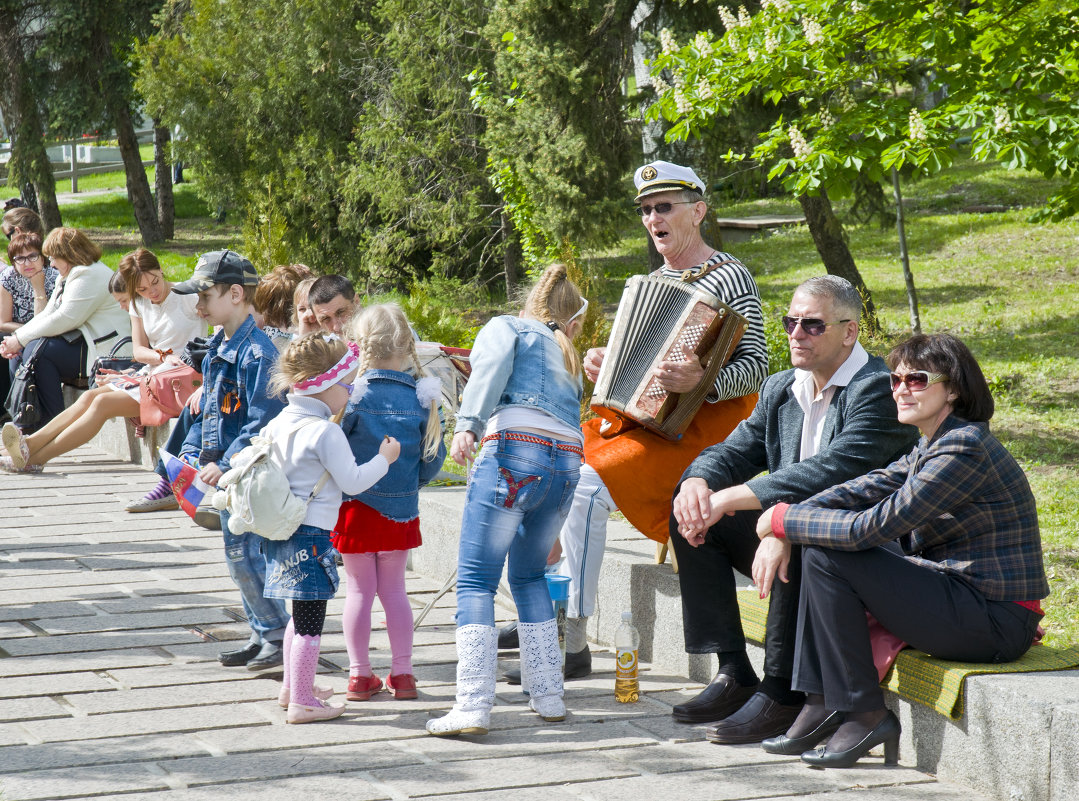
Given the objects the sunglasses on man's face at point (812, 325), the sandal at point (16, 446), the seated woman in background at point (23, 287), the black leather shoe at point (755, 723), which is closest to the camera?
the black leather shoe at point (755, 723)

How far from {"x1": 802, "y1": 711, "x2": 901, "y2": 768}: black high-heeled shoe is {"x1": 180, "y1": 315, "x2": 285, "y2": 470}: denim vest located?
270cm

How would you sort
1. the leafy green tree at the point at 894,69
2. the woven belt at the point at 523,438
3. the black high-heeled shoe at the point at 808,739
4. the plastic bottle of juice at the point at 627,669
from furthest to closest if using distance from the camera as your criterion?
1. the leafy green tree at the point at 894,69
2. the plastic bottle of juice at the point at 627,669
3. the woven belt at the point at 523,438
4. the black high-heeled shoe at the point at 808,739

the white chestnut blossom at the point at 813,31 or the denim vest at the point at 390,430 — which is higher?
the white chestnut blossom at the point at 813,31

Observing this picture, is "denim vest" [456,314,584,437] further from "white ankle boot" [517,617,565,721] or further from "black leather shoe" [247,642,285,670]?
"black leather shoe" [247,642,285,670]

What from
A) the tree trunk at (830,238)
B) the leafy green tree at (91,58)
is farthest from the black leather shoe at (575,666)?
the leafy green tree at (91,58)

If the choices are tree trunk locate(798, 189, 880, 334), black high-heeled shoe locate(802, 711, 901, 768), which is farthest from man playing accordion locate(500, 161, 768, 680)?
tree trunk locate(798, 189, 880, 334)

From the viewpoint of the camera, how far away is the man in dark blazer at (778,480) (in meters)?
Answer: 4.30

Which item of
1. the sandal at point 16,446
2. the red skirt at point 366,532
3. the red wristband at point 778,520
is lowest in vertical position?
the sandal at point 16,446

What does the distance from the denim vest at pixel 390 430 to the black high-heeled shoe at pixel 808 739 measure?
5.59ft

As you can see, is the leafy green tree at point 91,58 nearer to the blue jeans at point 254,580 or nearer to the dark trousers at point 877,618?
the blue jeans at point 254,580

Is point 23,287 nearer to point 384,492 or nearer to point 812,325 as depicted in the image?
point 384,492

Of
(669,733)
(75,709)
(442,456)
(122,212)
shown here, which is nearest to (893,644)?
(669,733)

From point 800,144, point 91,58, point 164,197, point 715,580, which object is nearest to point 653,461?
point 715,580

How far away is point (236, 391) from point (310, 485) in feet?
3.55
